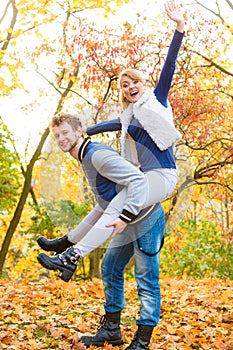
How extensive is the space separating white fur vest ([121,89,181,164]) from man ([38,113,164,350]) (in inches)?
7.1

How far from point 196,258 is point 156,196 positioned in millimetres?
7707

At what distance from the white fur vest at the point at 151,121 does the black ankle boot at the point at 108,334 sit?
1.23 m

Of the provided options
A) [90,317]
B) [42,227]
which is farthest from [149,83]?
[42,227]

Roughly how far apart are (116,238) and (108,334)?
75 cm

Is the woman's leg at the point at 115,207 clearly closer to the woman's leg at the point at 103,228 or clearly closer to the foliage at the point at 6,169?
the woman's leg at the point at 103,228

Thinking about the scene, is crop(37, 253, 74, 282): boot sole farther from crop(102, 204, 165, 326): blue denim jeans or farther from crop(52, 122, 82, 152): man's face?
crop(52, 122, 82, 152): man's face

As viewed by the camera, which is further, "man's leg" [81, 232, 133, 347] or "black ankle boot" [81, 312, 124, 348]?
"black ankle boot" [81, 312, 124, 348]

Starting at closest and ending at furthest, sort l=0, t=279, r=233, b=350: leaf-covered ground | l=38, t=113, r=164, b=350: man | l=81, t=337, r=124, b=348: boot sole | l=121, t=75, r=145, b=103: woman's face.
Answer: l=38, t=113, r=164, b=350: man
l=121, t=75, r=145, b=103: woman's face
l=81, t=337, r=124, b=348: boot sole
l=0, t=279, r=233, b=350: leaf-covered ground

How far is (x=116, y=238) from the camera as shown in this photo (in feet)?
12.0

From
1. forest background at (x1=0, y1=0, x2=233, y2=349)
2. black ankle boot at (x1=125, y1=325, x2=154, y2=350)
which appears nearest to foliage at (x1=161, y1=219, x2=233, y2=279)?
forest background at (x1=0, y1=0, x2=233, y2=349)

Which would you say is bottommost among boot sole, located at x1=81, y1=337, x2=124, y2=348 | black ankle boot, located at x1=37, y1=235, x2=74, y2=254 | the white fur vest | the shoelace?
boot sole, located at x1=81, y1=337, x2=124, y2=348

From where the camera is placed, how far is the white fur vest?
10.7ft

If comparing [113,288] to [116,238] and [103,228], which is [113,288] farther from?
[103,228]

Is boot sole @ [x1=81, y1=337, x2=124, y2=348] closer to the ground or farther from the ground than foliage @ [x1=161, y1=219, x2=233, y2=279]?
closer to the ground
